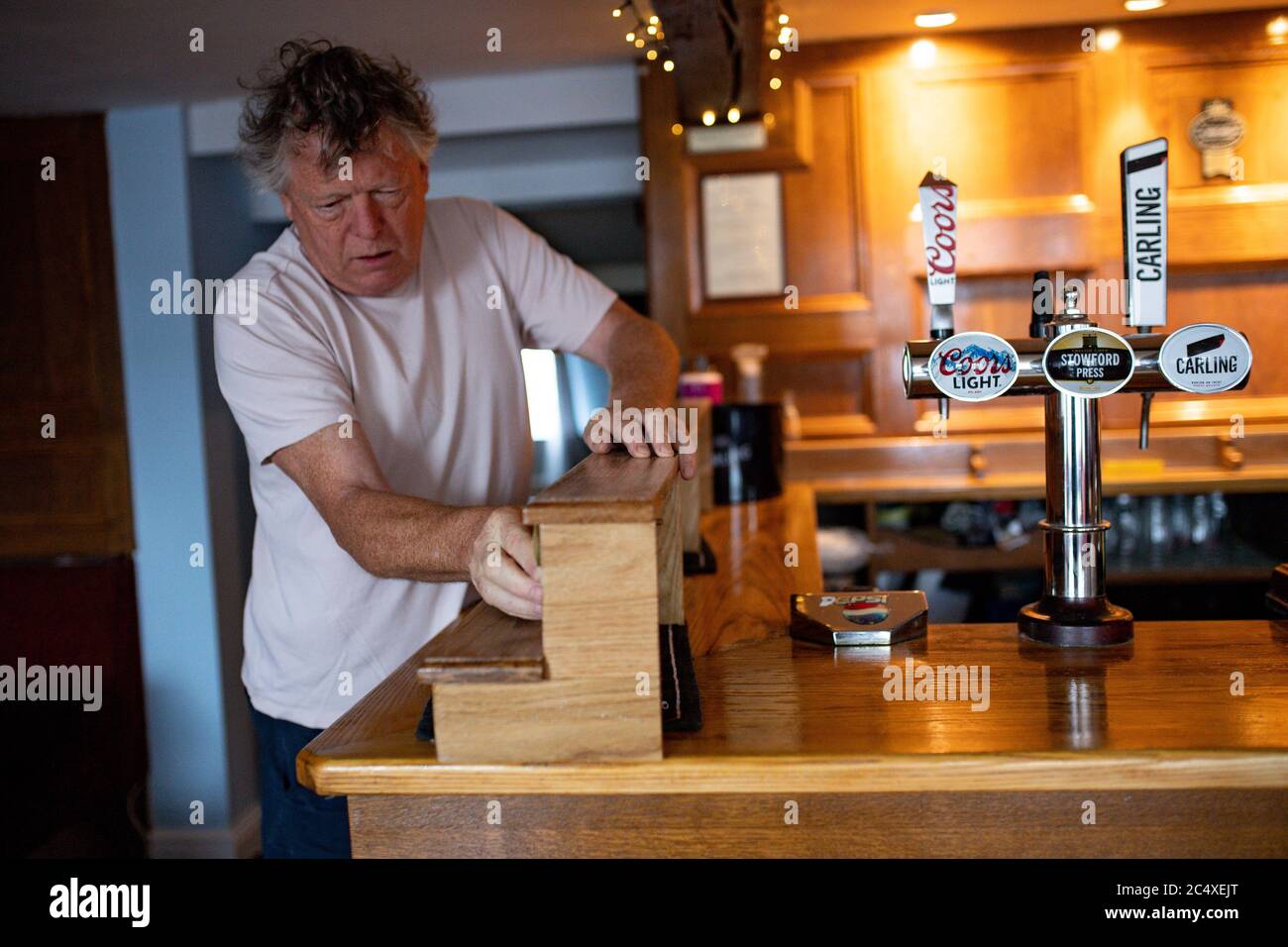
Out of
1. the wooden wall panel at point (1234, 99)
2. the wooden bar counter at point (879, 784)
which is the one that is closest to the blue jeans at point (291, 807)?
the wooden bar counter at point (879, 784)

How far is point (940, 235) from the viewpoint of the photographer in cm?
130

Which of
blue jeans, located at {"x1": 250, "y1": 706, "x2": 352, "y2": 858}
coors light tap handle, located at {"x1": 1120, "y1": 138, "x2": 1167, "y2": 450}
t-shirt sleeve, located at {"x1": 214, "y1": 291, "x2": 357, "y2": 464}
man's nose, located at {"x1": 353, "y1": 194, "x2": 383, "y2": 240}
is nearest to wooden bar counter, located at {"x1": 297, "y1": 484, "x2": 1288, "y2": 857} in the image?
coors light tap handle, located at {"x1": 1120, "y1": 138, "x2": 1167, "y2": 450}

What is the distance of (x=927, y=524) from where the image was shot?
346cm

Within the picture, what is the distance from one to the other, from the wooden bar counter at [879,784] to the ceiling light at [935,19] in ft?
8.25

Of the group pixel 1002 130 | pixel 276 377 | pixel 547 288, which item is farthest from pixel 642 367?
pixel 1002 130

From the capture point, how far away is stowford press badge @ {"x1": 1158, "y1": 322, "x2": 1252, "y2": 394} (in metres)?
1.25

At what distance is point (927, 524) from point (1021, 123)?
1191 mm

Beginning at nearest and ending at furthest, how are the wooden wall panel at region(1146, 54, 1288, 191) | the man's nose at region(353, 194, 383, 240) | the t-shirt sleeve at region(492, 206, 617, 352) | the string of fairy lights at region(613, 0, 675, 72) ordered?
1. the man's nose at region(353, 194, 383, 240)
2. the t-shirt sleeve at region(492, 206, 617, 352)
3. the string of fairy lights at region(613, 0, 675, 72)
4. the wooden wall panel at region(1146, 54, 1288, 191)

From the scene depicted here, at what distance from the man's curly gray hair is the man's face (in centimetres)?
2

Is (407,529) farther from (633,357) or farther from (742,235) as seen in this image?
(742,235)

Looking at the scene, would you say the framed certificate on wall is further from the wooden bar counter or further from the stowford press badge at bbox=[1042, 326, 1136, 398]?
the wooden bar counter

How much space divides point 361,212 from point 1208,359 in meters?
1.12
